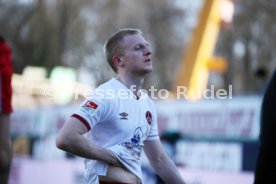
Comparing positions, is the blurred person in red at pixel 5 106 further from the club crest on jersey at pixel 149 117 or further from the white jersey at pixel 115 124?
the club crest on jersey at pixel 149 117

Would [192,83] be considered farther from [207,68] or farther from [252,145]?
[252,145]

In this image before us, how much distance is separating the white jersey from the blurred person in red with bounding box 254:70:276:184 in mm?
1533

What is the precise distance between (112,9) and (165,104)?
→ 33.6 metres

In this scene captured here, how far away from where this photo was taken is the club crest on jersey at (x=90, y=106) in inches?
173

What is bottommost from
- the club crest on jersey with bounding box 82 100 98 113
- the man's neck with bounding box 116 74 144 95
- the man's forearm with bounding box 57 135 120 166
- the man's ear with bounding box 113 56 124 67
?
the man's forearm with bounding box 57 135 120 166

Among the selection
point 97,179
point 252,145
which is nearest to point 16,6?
point 252,145

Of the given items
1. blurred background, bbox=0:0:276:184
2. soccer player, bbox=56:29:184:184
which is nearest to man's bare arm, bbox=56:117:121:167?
soccer player, bbox=56:29:184:184

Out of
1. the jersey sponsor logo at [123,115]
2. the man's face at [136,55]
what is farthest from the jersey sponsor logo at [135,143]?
the man's face at [136,55]

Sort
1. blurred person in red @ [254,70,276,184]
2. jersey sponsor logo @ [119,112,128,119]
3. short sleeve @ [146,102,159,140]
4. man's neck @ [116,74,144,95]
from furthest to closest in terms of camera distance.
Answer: short sleeve @ [146,102,159,140] < man's neck @ [116,74,144,95] < jersey sponsor logo @ [119,112,128,119] < blurred person in red @ [254,70,276,184]

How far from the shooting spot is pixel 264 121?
3113 millimetres

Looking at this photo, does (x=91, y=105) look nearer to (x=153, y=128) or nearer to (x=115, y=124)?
(x=115, y=124)

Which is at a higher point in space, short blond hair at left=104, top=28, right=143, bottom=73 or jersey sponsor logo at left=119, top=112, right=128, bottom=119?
short blond hair at left=104, top=28, right=143, bottom=73

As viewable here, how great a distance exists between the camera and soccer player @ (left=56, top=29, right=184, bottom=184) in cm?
433

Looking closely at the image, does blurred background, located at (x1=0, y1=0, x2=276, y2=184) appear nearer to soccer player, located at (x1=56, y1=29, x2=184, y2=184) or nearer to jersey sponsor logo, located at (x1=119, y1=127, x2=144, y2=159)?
soccer player, located at (x1=56, y1=29, x2=184, y2=184)
